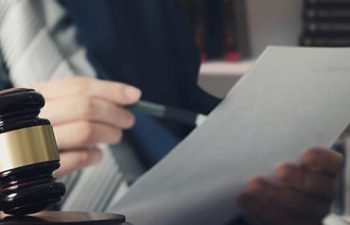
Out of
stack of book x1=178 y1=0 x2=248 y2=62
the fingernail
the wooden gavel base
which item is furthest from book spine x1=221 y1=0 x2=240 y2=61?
the wooden gavel base

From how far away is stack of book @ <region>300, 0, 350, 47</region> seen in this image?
565 mm

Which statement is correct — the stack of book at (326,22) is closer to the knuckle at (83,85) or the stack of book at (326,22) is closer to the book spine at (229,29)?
the book spine at (229,29)

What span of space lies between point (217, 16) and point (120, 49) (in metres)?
0.12

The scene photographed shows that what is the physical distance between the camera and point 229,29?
662mm

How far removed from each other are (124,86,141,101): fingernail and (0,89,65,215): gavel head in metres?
0.25

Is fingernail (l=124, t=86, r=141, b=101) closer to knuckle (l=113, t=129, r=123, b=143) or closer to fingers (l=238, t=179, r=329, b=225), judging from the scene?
knuckle (l=113, t=129, r=123, b=143)

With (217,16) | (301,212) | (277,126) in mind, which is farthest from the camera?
(217,16)

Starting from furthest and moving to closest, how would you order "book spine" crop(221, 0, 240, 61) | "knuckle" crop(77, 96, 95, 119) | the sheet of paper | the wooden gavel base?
1. "book spine" crop(221, 0, 240, 61)
2. "knuckle" crop(77, 96, 95, 119)
3. the sheet of paper
4. the wooden gavel base

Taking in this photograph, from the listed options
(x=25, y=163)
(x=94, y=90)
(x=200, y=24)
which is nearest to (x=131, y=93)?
(x=94, y=90)

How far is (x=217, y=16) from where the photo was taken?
67 cm

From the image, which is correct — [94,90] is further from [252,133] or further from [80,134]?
[252,133]

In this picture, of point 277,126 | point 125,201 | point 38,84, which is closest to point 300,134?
point 277,126

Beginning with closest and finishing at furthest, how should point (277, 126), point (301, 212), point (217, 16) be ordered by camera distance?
point (277, 126)
point (301, 212)
point (217, 16)

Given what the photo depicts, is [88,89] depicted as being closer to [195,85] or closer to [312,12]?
[195,85]
